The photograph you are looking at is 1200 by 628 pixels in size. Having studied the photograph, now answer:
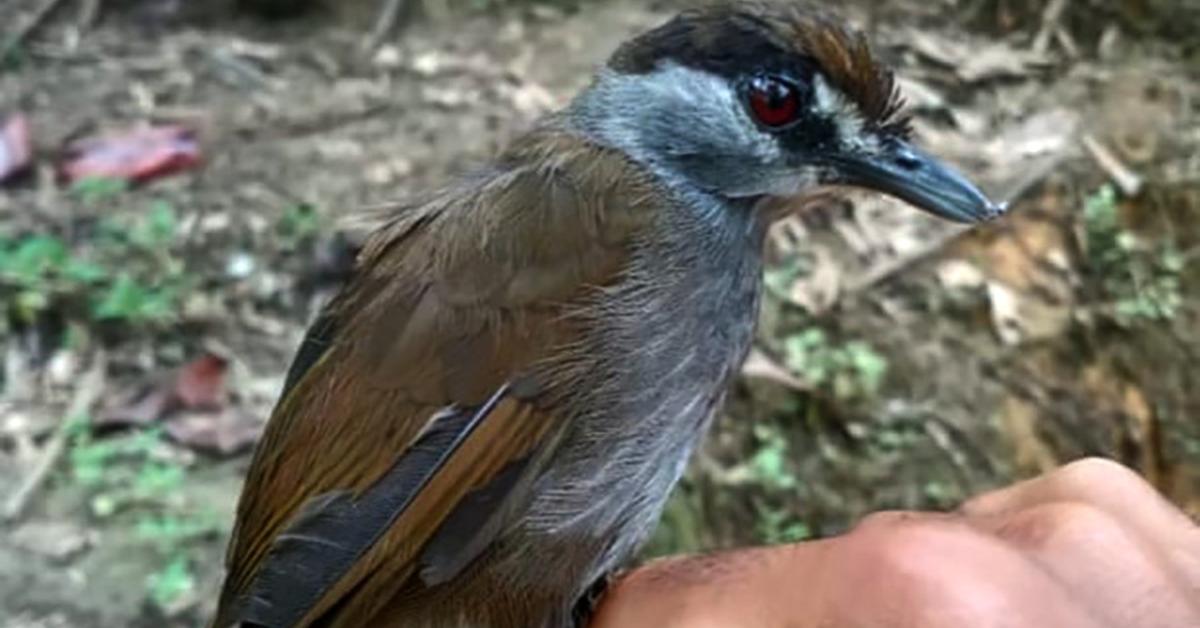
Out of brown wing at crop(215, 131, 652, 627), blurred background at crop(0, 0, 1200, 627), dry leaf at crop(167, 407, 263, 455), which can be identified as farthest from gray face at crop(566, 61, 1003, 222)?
dry leaf at crop(167, 407, 263, 455)

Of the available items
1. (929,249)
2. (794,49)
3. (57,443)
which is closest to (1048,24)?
(929,249)

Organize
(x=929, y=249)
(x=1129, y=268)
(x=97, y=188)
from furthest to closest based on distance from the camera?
(x=97, y=188)
(x=929, y=249)
(x=1129, y=268)

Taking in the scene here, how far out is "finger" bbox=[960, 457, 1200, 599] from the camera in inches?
92.3

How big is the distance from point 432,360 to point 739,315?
0.48m

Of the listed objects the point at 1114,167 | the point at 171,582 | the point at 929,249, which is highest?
the point at 1114,167

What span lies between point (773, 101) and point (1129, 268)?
2.18 metres

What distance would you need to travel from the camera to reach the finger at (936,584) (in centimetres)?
208

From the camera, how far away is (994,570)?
6.94 ft

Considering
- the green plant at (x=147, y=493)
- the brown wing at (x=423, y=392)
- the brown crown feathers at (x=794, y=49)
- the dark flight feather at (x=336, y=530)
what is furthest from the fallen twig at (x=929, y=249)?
the dark flight feather at (x=336, y=530)

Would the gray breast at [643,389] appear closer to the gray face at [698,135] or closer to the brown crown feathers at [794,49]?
the gray face at [698,135]

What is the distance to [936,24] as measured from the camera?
6.05 m

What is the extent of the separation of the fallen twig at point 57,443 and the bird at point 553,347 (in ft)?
6.20

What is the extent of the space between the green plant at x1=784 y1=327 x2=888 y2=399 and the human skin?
2267 mm

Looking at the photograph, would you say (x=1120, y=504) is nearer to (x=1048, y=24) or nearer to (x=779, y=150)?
(x=779, y=150)
